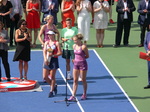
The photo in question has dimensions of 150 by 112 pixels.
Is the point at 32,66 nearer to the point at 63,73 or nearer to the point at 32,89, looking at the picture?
the point at 63,73

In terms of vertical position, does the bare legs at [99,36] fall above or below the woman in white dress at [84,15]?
below

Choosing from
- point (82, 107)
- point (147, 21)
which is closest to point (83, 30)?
point (147, 21)

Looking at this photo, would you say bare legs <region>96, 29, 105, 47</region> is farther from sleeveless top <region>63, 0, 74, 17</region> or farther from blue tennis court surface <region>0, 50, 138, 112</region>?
blue tennis court surface <region>0, 50, 138, 112</region>

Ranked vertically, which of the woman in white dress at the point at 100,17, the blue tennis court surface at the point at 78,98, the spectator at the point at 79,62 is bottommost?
the blue tennis court surface at the point at 78,98

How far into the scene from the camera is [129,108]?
52.9 ft

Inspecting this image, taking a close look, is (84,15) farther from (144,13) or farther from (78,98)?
(78,98)

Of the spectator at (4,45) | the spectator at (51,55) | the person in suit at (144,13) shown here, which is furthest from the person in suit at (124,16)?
the spectator at (51,55)

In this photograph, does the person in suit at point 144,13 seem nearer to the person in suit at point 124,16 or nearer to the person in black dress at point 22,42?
the person in suit at point 124,16

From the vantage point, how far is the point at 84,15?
22906mm

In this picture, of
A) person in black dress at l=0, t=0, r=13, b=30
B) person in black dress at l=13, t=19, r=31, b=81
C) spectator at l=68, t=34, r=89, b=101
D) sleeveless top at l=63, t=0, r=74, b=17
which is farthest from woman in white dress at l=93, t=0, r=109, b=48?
spectator at l=68, t=34, r=89, b=101

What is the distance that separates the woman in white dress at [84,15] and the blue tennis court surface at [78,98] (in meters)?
3.28

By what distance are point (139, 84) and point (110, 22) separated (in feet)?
34.7

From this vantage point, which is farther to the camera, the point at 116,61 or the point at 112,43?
the point at 112,43

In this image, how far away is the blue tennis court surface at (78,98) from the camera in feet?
52.9
